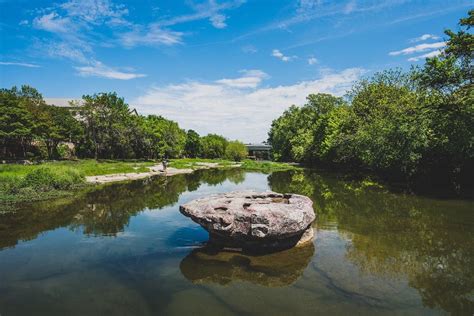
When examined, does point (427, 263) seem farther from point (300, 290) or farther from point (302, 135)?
point (302, 135)

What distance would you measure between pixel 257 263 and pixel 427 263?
5.95 meters

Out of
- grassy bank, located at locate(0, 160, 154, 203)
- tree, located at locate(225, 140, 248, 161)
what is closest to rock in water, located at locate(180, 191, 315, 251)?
grassy bank, located at locate(0, 160, 154, 203)

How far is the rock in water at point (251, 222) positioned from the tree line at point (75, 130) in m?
44.8

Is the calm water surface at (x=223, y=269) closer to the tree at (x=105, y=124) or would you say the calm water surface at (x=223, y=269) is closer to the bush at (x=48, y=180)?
the bush at (x=48, y=180)

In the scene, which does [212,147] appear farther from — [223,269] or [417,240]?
[223,269]

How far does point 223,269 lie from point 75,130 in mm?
59419

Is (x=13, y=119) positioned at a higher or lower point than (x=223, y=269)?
higher

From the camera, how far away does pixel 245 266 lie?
10.2 m

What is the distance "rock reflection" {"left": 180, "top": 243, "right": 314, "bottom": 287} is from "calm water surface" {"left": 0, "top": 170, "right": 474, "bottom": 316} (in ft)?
0.11

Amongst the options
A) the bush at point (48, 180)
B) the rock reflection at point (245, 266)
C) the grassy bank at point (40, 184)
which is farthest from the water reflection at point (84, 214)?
the rock reflection at point (245, 266)

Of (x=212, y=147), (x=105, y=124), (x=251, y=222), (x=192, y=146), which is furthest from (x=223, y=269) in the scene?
(x=212, y=147)

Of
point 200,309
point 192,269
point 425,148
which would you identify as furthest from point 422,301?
point 425,148

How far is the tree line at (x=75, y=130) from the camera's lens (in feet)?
153

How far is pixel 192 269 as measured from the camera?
10.0 meters
